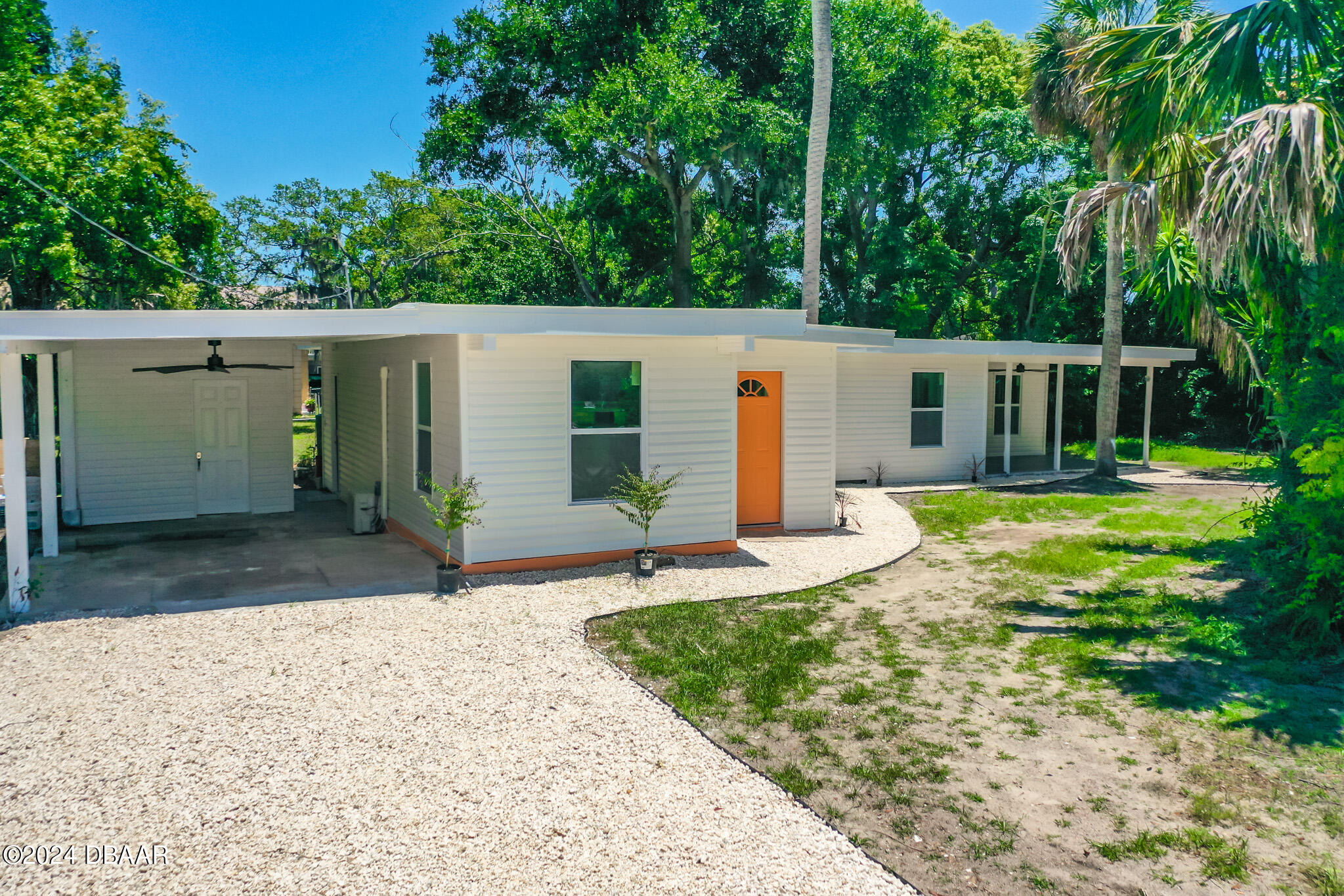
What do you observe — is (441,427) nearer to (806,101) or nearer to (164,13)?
(806,101)

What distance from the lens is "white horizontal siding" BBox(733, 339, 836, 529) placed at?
34.7 ft

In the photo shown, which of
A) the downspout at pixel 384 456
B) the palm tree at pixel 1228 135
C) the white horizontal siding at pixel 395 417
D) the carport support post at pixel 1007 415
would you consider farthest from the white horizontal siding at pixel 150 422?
the carport support post at pixel 1007 415

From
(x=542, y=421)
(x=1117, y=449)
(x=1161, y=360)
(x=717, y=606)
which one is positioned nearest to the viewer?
(x=717, y=606)

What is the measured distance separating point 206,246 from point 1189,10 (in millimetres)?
20877

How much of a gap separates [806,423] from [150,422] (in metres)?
8.64

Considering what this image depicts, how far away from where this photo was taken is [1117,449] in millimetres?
22656

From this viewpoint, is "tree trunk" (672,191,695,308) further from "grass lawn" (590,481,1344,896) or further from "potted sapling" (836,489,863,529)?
"grass lawn" (590,481,1344,896)

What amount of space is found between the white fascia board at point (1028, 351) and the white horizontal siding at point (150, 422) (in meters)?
8.78

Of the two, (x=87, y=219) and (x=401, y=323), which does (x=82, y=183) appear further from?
(x=401, y=323)

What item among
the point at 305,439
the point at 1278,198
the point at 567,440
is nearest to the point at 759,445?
the point at 567,440

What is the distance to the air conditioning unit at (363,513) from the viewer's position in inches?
405

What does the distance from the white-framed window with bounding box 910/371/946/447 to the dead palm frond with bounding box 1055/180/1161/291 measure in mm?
7170

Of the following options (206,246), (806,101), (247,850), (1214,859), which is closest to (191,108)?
(206,246)

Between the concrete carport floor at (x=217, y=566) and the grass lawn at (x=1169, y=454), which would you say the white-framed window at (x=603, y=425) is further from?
the grass lawn at (x=1169, y=454)
